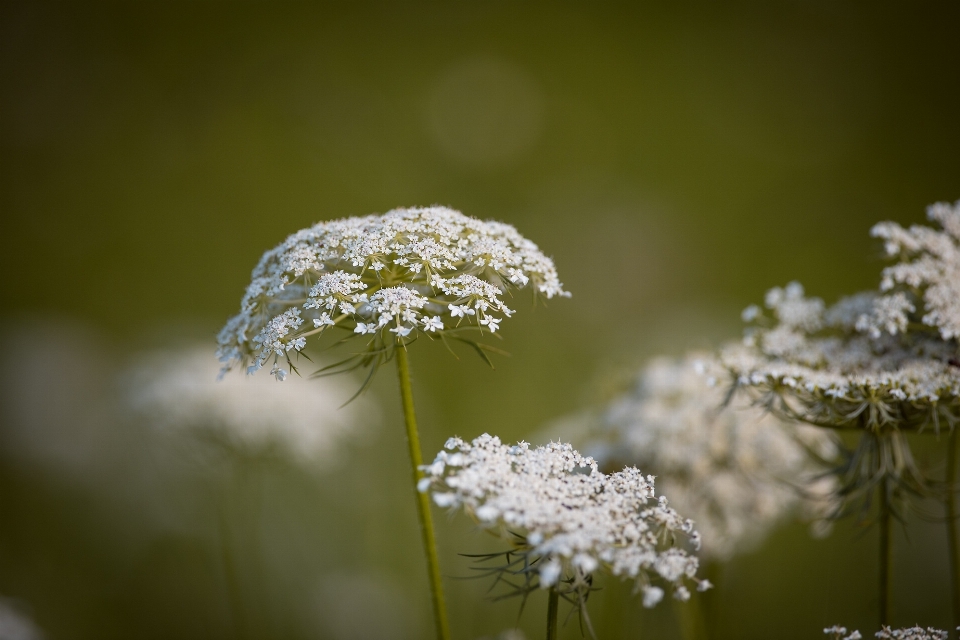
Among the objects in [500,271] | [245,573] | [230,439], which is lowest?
[245,573]

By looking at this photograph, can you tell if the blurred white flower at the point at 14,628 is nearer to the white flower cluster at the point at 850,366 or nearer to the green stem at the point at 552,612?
the green stem at the point at 552,612

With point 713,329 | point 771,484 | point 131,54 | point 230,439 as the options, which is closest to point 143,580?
point 230,439

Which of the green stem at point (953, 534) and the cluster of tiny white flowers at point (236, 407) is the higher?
the cluster of tiny white flowers at point (236, 407)

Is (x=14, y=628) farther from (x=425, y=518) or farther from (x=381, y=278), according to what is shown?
(x=381, y=278)

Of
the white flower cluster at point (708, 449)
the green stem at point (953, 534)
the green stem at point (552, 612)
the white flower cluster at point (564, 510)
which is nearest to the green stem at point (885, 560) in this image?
the green stem at point (953, 534)

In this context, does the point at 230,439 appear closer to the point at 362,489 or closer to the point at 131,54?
the point at 362,489

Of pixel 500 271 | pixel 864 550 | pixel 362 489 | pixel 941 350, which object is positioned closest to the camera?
pixel 500 271
